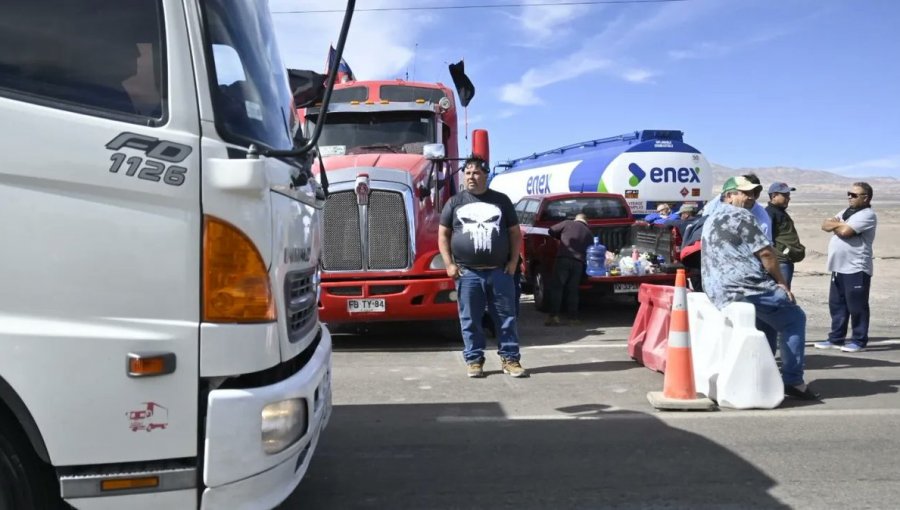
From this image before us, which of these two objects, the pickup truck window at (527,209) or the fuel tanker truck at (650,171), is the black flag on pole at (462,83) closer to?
the pickup truck window at (527,209)

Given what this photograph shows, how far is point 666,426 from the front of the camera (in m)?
5.15

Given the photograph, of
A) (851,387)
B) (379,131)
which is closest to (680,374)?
(851,387)

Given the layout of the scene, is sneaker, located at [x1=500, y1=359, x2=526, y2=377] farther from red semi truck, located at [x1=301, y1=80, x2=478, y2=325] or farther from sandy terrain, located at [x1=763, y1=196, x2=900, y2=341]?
sandy terrain, located at [x1=763, y1=196, x2=900, y2=341]

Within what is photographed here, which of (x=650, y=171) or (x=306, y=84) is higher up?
(x=650, y=171)

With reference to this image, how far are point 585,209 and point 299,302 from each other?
941 cm

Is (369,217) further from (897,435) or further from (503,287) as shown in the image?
(897,435)

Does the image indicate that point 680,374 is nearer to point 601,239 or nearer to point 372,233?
point 372,233

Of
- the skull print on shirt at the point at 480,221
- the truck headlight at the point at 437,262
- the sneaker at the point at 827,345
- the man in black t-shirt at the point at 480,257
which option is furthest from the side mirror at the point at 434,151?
the sneaker at the point at 827,345

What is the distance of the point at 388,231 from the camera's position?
7.87 metres

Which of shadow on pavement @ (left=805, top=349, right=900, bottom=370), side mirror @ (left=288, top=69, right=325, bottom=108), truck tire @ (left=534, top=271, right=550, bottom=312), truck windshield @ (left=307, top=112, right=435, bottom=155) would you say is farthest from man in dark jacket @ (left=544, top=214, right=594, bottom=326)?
side mirror @ (left=288, top=69, right=325, bottom=108)

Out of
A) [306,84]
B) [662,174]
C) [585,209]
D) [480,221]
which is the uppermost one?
[662,174]

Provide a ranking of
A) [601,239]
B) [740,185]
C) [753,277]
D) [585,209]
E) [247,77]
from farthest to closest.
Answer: [585,209]
[601,239]
[740,185]
[753,277]
[247,77]

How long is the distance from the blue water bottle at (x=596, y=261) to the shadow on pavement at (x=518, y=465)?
187 inches

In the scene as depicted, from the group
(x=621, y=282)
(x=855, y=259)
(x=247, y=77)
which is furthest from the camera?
(x=621, y=282)
